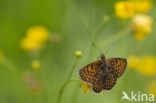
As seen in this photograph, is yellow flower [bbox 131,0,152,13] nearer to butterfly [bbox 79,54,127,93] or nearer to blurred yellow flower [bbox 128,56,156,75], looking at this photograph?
blurred yellow flower [bbox 128,56,156,75]

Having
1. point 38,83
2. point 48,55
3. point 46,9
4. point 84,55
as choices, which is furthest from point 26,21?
point 38,83

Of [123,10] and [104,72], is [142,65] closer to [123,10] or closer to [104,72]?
[123,10]

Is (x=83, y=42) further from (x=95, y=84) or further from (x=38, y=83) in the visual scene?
(x=95, y=84)

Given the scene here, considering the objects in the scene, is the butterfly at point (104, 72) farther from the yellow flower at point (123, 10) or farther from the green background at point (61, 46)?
the green background at point (61, 46)

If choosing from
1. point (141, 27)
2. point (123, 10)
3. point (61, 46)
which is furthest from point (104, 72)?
point (61, 46)

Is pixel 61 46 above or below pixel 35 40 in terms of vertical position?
below

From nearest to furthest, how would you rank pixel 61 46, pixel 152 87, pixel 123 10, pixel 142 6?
pixel 123 10
pixel 152 87
pixel 142 6
pixel 61 46

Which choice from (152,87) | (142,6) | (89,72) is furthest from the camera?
(142,6)
